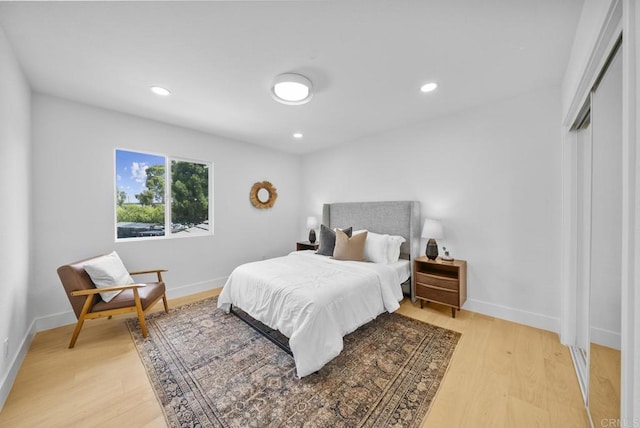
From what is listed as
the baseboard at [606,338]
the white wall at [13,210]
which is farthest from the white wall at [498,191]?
the white wall at [13,210]

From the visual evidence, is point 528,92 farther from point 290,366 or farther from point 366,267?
point 290,366

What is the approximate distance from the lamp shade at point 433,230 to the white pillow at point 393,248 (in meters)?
0.36

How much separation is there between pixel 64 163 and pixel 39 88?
76 centimetres

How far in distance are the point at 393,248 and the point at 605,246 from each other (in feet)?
6.29

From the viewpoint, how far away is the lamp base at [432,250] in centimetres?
293

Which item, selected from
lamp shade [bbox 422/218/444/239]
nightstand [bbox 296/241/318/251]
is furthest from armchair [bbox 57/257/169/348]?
lamp shade [bbox 422/218/444/239]

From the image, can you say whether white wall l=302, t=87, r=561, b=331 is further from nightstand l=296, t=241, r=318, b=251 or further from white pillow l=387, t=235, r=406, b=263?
nightstand l=296, t=241, r=318, b=251

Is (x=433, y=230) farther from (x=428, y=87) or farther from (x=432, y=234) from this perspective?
(x=428, y=87)

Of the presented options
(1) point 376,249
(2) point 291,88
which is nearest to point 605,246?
(1) point 376,249

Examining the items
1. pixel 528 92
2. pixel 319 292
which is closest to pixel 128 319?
pixel 319 292

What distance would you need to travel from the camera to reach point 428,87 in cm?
238

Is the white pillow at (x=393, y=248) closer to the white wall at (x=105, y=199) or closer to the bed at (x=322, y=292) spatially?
the bed at (x=322, y=292)

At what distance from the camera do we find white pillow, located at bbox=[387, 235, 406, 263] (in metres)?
3.08

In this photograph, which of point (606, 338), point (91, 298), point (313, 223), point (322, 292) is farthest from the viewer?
point (313, 223)
